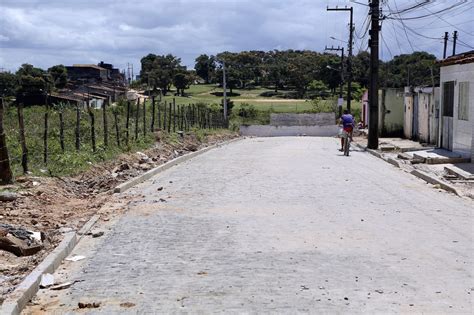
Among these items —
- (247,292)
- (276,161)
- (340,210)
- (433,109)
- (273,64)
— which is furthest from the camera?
(273,64)

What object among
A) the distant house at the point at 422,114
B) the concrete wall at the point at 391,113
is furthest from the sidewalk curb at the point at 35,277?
the concrete wall at the point at 391,113

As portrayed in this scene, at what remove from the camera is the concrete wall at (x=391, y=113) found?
3997cm

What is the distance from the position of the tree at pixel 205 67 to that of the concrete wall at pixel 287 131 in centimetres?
5825

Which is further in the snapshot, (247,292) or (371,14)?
(371,14)

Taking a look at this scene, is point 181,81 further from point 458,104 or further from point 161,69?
point 458,104

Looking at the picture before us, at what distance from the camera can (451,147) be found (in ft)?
78.7

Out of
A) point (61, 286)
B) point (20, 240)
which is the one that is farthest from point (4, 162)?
point (61, 286)

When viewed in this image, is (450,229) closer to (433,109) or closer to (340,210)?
(340,210)

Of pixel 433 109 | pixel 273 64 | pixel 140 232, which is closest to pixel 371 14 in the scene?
pixel 433 109

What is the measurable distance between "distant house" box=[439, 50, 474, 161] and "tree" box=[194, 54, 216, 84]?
101m

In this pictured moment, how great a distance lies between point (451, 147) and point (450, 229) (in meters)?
14.6

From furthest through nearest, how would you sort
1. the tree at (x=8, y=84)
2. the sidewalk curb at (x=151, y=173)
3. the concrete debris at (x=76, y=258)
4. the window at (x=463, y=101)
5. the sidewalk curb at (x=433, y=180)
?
the tree at (x=8, y=84) → the window at (x=463, y=101) → the sidewalk curb at (x=151, y=173) → the sidewalk curb at (x=433, y=180) → the concrete debris at (x=76, y=258)

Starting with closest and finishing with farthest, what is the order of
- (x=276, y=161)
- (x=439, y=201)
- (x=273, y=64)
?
(x=439, y=201), (x=276, y=161), (x=273, y=64)

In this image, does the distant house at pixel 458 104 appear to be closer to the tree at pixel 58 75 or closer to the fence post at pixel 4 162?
the fence post at pixel 4 162
